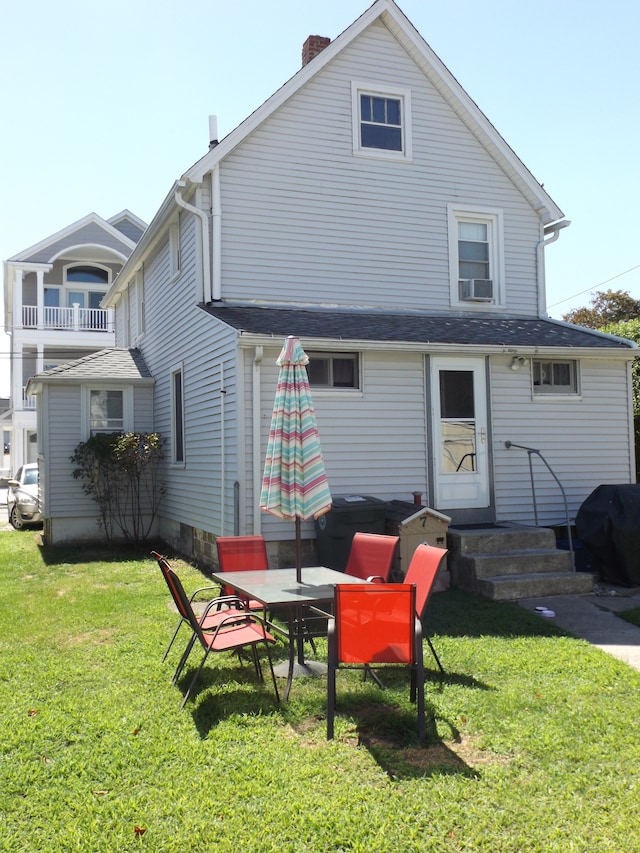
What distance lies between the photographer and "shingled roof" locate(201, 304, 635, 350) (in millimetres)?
9992

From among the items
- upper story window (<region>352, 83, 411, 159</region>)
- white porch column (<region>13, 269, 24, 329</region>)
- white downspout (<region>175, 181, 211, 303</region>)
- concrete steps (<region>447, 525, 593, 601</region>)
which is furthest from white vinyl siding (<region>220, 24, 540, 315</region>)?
white porch column (<region>13, 269, 24, 329</region>)

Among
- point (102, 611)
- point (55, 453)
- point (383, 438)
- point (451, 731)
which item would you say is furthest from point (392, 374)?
point (55, 453)

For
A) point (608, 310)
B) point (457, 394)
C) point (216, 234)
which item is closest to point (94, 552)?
point (216, 234)

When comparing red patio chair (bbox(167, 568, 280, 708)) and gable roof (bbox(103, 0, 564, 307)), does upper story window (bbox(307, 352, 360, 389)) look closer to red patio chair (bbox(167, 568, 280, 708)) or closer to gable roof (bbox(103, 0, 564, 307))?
gable roof (bbox(103, 0, 564, 307))

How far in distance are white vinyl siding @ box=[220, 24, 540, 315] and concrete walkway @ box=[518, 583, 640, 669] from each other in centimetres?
562

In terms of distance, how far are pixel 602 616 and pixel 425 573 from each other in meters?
3.12

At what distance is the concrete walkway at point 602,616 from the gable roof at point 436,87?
7293 mm

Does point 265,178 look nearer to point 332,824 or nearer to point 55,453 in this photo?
point 55,453

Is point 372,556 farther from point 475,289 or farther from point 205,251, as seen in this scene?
point 475,289

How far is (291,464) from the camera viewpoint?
639 cm

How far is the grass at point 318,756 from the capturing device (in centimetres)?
357

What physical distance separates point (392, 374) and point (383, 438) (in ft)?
3.09

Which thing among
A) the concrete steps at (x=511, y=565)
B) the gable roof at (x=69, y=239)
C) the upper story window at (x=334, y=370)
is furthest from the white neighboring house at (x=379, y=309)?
the gable roof at (x=69, y=239)

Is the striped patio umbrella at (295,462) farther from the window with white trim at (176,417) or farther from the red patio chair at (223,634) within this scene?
the window with white trim at (176,417)
